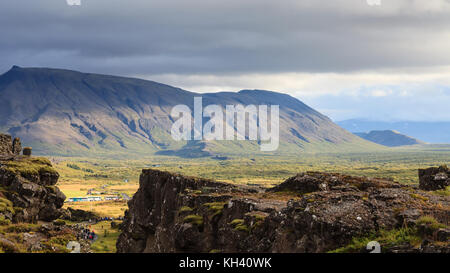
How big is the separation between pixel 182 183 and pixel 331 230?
126ft

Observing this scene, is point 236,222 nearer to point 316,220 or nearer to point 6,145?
point 316,220

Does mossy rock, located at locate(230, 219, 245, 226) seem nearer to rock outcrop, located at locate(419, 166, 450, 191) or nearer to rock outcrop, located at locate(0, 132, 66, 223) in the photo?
rock outcrop, located at locate(419, 166, 450, 191)

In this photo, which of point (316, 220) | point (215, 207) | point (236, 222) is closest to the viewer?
point (316, 220)

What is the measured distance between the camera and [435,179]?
49.8m

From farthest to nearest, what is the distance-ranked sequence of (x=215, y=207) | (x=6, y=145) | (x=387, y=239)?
(x=6, y=145) → (x=215, y=207) → (x=387, y=239)

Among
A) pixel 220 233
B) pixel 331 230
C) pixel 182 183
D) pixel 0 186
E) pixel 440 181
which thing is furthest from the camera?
pixel 0 186

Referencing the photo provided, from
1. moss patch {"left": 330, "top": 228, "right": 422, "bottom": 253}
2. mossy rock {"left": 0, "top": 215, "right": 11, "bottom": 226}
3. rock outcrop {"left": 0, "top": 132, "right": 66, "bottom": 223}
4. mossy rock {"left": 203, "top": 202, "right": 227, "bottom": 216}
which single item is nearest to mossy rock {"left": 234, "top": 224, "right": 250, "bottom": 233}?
mossy rock {"left": 203, "top": 202, "right": 227, "bottom": 216}

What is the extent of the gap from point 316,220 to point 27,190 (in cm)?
7676

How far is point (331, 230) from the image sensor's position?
27.5 m

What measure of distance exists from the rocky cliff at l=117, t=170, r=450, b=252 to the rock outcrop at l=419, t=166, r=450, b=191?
296 inches

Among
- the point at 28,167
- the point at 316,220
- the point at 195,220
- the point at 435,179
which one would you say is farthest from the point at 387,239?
the point at 28,167

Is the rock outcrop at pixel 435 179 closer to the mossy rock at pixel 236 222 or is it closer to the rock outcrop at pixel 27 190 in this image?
the mossy rock at pixel 236 222
